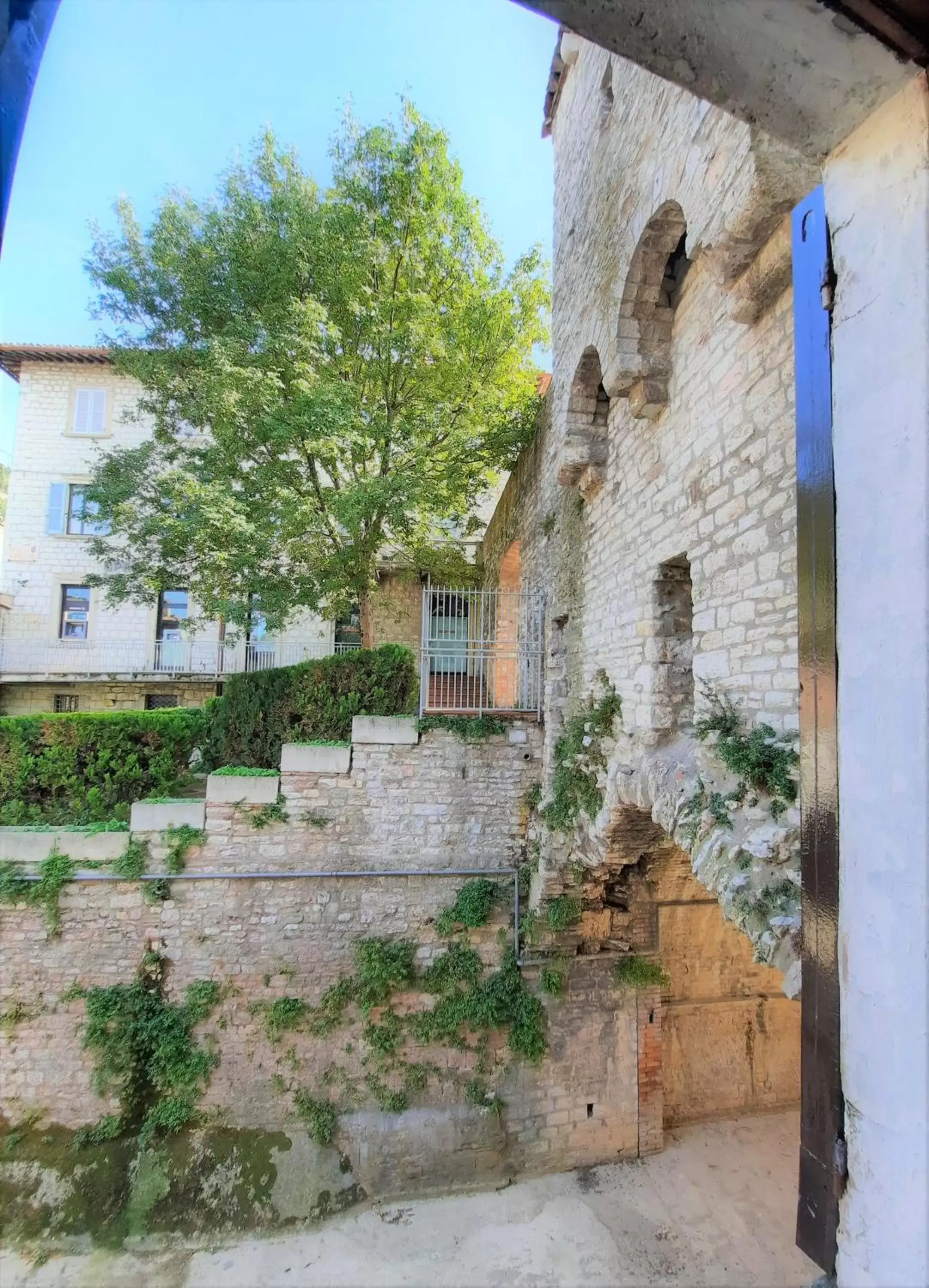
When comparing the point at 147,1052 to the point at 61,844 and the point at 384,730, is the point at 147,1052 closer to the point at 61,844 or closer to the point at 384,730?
the point at 61,844

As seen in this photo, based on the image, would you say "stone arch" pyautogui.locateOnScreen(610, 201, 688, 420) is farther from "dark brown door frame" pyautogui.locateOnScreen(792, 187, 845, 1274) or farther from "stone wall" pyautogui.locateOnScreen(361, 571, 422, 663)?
"stone wall" pyautogui.locateOnScreen(361, 571, 422, 663)

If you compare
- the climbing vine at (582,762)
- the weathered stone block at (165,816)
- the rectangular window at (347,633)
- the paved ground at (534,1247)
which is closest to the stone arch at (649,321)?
the climbing vine at (582,762)

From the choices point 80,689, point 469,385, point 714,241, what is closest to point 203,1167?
point 714,241

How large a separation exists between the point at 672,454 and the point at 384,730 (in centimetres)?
419

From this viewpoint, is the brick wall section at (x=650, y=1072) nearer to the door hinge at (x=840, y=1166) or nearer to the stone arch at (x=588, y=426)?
the stone arch at (x=588, y=426)

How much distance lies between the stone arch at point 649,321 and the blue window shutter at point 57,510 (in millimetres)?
15389

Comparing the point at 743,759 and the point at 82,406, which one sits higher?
the point at 82,406

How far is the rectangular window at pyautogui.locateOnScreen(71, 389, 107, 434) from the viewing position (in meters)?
14.6

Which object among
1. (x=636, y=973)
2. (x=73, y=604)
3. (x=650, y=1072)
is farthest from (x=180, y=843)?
(x=73, y=604)

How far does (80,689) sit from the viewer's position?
1352 cm

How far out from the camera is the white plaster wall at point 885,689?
938 millimetres

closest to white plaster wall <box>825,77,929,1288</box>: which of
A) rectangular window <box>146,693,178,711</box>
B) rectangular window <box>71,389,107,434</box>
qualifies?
A: rectangular window <box>146,693,178,711</box>

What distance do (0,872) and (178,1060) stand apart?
284 cm

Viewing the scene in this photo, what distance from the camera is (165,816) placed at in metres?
6.29
